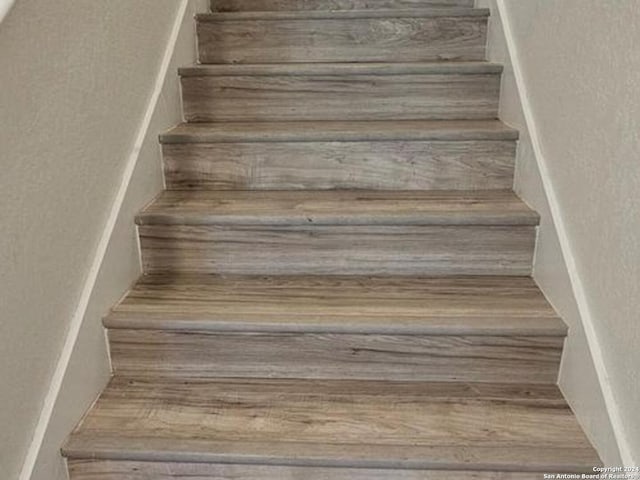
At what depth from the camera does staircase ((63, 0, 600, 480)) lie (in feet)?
3.73

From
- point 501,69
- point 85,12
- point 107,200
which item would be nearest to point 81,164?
point 107,200

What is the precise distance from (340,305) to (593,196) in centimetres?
57

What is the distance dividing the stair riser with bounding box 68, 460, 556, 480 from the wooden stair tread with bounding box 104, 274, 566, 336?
0.29 m

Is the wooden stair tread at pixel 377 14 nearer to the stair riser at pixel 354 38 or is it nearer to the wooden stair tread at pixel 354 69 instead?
the stair riser at pixel 354 38

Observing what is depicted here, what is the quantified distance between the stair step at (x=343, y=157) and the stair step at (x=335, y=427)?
582 mm

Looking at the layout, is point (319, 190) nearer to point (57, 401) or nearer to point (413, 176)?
point (413, 176)

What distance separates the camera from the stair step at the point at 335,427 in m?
1.10

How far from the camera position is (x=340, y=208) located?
1.51 m

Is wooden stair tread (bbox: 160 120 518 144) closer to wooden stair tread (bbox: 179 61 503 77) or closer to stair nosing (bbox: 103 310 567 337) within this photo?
wooden stair tread (bbox: 179 61 503 77)

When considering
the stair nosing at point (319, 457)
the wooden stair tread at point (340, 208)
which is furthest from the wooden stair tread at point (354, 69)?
the stair nosing at point (319, 457)

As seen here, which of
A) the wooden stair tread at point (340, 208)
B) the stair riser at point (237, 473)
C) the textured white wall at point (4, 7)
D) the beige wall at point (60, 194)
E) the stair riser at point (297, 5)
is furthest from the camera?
the stair riser at point (297, 5)

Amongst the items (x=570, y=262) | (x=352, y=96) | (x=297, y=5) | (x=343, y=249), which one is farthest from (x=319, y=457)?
(x=297, y=5)

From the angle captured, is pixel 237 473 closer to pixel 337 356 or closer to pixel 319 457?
pixel 319 457

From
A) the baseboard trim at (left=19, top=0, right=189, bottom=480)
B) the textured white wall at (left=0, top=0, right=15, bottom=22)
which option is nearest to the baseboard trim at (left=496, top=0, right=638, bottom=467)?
the baseboard trim at (left=19, top=0, right=189, bottom=480)
